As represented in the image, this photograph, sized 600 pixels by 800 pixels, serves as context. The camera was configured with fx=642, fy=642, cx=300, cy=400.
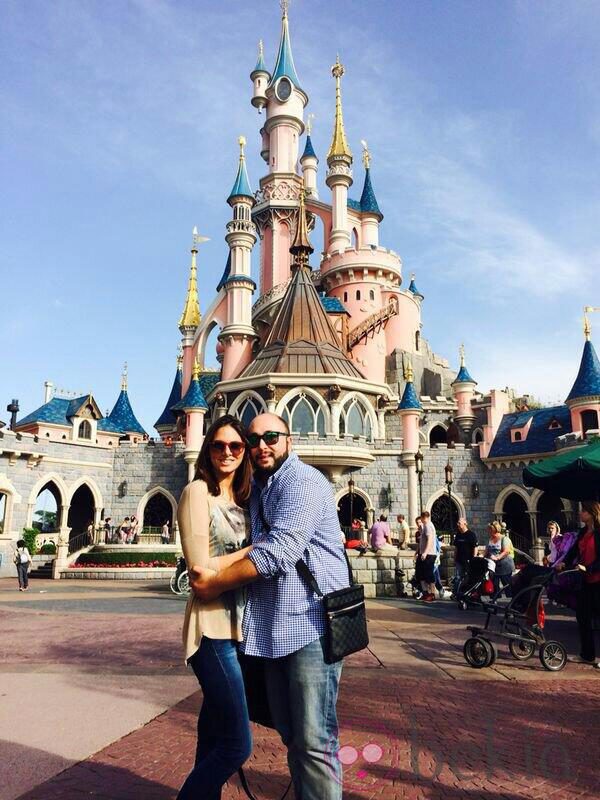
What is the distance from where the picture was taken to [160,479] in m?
29.3

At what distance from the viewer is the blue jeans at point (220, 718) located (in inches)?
95.7

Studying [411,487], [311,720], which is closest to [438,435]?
[411,487]

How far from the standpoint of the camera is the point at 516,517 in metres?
31.4

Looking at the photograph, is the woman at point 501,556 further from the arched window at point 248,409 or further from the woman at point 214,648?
the arched window at point 248,409

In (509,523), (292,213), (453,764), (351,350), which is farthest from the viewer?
(292,213)

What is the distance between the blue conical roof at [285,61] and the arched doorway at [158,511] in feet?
90.8

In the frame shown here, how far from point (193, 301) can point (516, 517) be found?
24.0 meters

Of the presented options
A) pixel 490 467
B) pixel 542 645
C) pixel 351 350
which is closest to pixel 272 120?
pixel 351 350

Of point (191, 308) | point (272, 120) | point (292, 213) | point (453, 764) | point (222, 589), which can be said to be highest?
point (272, 120)

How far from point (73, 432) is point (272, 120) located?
23.3 meters

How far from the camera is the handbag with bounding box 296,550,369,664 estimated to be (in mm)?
2396

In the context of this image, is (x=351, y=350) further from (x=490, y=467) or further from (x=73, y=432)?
(x=73, y=432)

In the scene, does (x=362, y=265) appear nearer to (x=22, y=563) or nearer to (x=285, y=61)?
(x=285, y=61)

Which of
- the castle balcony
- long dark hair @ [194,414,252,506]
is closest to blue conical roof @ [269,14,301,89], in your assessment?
the castle balcony
